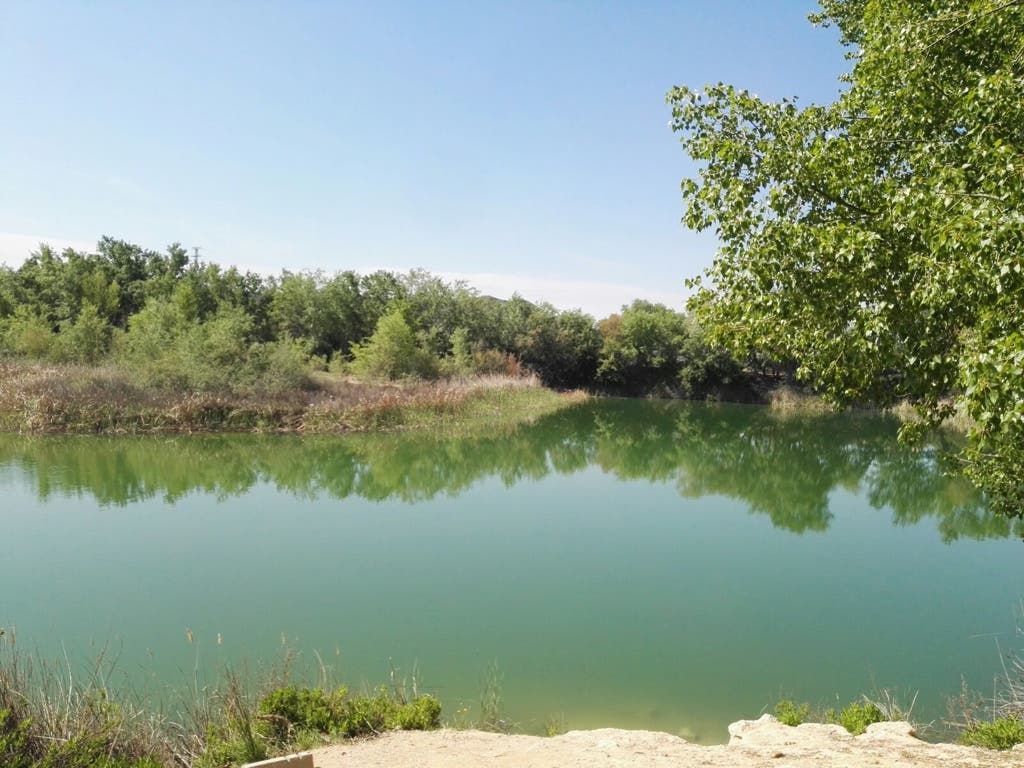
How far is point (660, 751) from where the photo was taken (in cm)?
450

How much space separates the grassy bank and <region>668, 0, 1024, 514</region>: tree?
18.1m

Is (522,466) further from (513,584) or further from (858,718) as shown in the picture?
(858,718)

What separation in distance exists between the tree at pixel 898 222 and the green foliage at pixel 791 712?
8.32ft

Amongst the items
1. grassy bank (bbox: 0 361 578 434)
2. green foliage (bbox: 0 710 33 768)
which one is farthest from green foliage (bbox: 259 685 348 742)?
grassy bank (bbox: 0 361 578 434)

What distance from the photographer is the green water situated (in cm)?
641

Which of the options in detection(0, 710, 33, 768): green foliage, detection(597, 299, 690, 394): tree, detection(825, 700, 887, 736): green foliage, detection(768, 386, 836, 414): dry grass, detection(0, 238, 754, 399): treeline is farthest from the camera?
detection(597, 299, 690, 394): tree

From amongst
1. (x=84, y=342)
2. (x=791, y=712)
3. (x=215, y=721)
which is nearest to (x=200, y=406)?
(x=84, y=342)

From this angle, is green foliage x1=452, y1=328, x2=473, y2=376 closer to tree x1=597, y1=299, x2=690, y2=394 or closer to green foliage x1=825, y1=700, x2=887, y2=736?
tree x1=597, y1=299, x2=690, y2=394

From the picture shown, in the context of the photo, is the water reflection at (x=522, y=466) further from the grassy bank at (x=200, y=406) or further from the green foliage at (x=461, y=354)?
the green foliage at (x=461, y=354)

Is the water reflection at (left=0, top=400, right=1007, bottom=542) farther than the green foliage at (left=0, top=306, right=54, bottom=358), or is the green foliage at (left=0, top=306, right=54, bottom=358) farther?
the green foliage at (left=0, top=306, right=54, bottom=358)

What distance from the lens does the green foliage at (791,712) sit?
5200 millimetres

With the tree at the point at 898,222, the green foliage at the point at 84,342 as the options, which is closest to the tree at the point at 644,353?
the green foliage at the point at 84,342

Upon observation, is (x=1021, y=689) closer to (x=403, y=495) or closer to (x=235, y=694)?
(x=235, y=694)

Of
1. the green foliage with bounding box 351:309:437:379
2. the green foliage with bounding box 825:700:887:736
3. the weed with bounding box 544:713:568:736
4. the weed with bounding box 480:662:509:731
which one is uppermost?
the green foliage with bounding box 351:309:437:379
